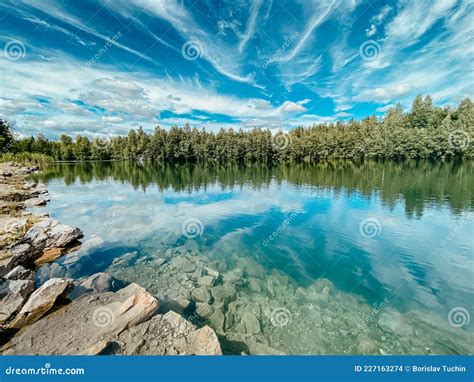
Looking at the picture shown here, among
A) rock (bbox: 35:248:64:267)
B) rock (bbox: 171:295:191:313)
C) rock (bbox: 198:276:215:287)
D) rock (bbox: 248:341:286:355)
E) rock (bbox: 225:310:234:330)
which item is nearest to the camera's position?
rock (bbox: 248:341:286:355)

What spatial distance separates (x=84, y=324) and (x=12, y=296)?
2.94 m

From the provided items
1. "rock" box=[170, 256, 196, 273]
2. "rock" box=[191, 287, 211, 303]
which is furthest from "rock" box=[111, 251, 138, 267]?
"rock" box=[191, 287, 211, 303]

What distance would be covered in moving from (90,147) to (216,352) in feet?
429

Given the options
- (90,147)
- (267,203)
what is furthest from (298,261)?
(90,147)

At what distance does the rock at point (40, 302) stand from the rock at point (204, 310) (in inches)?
192

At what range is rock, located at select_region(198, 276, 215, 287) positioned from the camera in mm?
10320

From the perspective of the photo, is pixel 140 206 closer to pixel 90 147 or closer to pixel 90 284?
pixel 90 284

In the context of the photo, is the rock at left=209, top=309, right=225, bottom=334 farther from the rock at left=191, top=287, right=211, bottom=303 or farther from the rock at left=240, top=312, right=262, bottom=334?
the rock at left=191, top=287, right=211, bottom=303

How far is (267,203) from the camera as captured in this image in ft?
82.1

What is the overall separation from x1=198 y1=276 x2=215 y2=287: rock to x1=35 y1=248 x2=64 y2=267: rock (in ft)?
27.0

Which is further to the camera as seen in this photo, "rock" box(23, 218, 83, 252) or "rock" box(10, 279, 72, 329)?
"rock" box(23, 218, 83, 252)

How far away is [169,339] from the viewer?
6.76m

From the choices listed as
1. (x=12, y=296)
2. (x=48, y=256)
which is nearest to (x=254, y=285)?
(x=12, y=296)

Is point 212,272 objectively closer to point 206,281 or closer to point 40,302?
point 206,281
